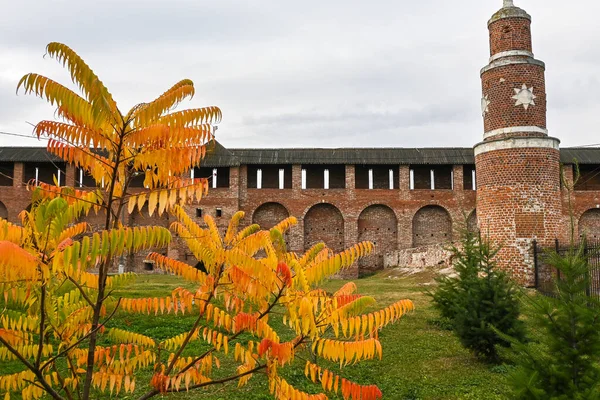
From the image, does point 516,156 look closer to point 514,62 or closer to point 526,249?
point 526,249

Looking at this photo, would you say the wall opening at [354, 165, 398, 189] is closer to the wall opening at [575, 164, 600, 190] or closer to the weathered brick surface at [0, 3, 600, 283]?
the weathered brick surface at [0, 3, 600, 283]

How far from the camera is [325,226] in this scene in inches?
1253

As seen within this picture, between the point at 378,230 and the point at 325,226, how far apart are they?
328cm

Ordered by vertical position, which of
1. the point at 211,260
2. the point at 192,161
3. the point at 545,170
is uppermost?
the point at 545,170

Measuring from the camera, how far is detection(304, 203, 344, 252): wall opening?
1252 inches

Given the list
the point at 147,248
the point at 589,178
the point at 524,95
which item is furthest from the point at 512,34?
the point at 589,178

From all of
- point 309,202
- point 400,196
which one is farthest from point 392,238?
point 309,202

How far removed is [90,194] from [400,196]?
96.3 feet

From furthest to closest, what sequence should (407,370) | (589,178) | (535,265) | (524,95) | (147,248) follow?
(589,178) → (524,95) → (535,265) → (407,370) → (147,248)

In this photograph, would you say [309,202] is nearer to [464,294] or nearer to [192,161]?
[464,294]

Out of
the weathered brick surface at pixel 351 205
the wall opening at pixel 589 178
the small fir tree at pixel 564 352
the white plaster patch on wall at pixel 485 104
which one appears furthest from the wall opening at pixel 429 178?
the small fir tree at pixel 564 352

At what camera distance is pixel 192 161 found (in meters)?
3.11

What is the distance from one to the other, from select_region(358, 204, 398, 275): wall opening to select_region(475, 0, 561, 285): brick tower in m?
17.2

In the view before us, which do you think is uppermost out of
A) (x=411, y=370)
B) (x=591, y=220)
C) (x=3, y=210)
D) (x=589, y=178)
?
(x=589, y=178)
